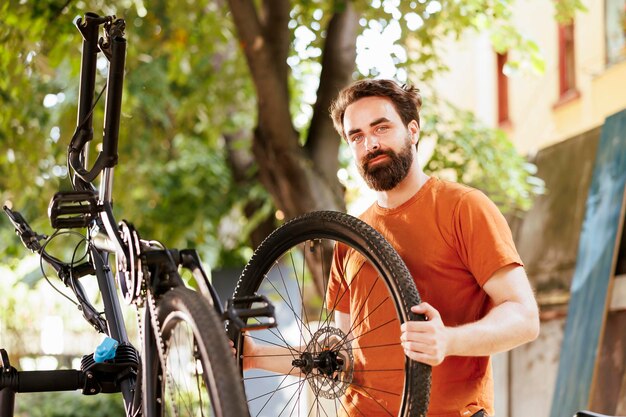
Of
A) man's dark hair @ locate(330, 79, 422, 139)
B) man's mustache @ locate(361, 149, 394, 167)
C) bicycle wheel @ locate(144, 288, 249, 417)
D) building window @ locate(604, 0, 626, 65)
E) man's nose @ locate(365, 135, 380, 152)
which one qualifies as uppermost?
building window @ locate(604, 0, 626, 65)

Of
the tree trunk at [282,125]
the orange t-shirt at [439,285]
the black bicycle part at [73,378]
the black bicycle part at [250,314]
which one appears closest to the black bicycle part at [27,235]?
the black bicycle part at [73,378]

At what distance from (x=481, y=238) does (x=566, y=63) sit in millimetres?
10043

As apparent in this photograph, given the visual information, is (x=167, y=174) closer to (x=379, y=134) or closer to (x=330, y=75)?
(x=330, y=75)

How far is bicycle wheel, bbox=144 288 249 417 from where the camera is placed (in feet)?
5.41

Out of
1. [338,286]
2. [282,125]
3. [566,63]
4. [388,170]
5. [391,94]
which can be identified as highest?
[566,63]

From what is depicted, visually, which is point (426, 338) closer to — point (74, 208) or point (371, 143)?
point (371, 143)

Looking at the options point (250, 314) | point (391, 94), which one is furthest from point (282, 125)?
point (250, 314)

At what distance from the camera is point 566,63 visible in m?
11.9

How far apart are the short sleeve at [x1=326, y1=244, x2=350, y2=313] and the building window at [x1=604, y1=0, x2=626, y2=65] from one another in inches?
321

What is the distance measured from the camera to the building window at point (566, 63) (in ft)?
38.5

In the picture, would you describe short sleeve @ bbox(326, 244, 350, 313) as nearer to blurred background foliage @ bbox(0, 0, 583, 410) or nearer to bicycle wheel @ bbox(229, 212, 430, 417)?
bicycle wheel @ bbox(229, 212, 430, 417)

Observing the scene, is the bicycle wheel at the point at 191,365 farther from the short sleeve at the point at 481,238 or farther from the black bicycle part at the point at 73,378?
the short sleeve at the point at 481,238

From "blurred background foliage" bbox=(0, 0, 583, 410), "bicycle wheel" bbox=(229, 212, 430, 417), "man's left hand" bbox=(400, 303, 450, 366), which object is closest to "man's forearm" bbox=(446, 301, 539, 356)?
"man's left hand" bbox=(400, 303, 450, 366)

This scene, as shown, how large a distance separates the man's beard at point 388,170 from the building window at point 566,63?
9622mm
